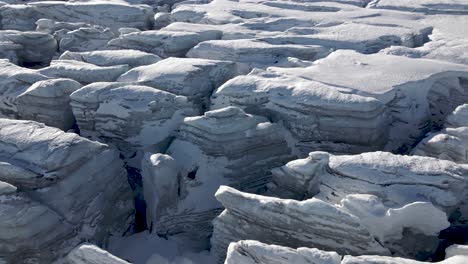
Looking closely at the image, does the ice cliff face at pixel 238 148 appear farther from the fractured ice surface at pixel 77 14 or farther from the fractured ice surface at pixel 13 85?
the fractured ice surface at pixel 77 14

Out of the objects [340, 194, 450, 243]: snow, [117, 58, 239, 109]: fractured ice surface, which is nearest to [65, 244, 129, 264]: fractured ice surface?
[340, 194, 450, 243]: snow

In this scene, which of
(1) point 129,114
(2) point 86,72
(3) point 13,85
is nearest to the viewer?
(1) point 129,114

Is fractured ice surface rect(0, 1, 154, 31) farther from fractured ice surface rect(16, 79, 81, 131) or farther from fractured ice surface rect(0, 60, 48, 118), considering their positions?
fractured ice surface rect(16, 79, 81, 131)

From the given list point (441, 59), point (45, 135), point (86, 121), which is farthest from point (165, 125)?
point (441, 59)

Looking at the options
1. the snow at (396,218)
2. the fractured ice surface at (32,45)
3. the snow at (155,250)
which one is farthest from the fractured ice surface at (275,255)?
the fractured ice surface at (32,45)

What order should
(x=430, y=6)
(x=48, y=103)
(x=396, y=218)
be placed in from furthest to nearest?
(x=430, y=6) → (x=48, y=103) → (x=396, y=218)

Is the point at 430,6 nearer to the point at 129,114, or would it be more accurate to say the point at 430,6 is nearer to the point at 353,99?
the point at 353,99

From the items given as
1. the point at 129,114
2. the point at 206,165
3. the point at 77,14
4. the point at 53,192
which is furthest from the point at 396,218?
the point at 77,14

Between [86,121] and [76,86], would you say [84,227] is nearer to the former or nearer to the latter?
[86,121]
